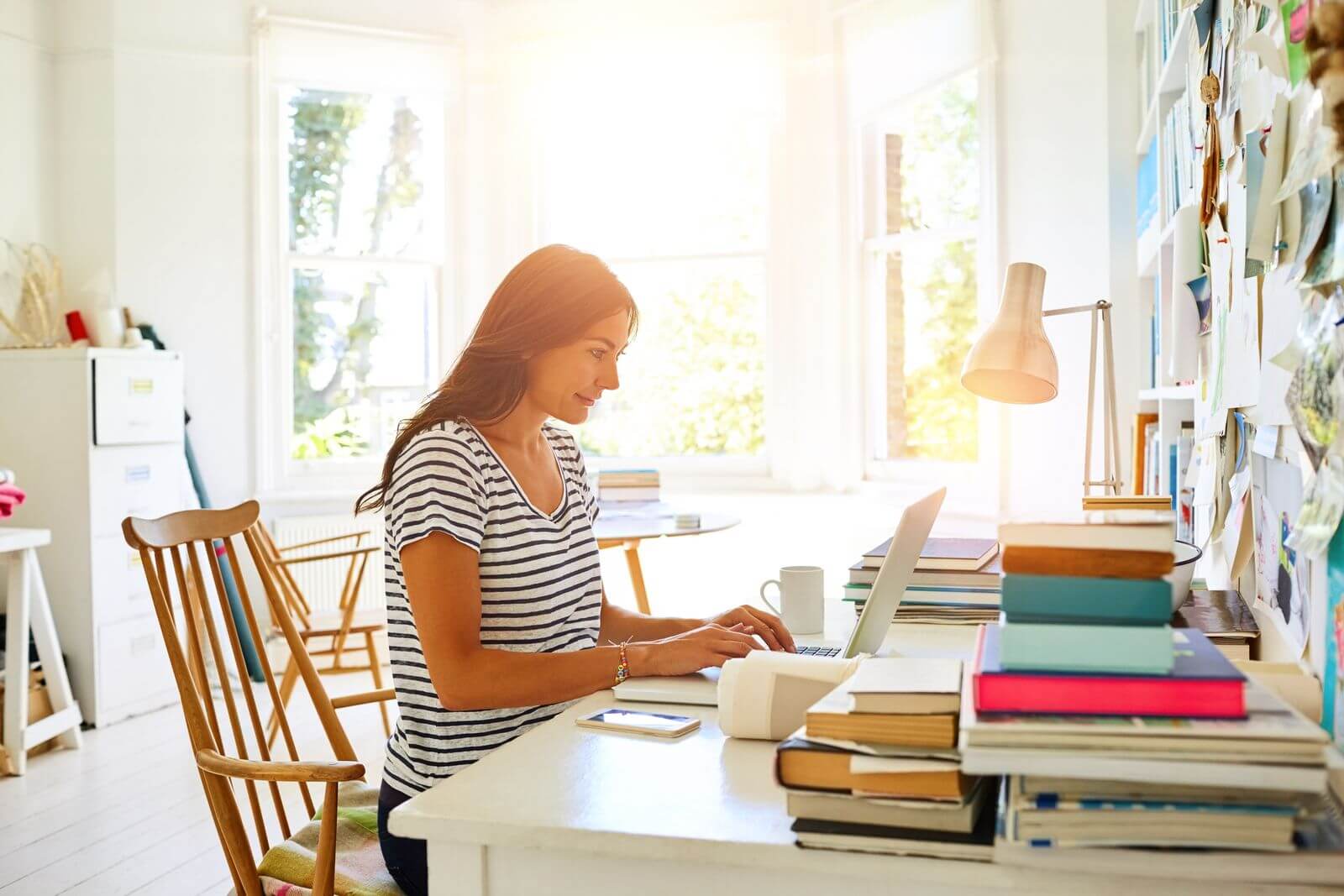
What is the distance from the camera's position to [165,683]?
461 centimetres

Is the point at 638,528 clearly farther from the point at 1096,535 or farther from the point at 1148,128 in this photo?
the point at 1096,535

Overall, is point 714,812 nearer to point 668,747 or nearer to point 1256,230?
point 668,747

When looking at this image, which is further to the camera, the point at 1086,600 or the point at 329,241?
the point at 329,241

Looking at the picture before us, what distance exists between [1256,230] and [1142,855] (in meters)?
0.66

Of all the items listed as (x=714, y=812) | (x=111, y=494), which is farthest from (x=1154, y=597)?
(x=111, y=494)

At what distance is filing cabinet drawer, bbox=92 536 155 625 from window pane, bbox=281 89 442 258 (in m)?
1.74

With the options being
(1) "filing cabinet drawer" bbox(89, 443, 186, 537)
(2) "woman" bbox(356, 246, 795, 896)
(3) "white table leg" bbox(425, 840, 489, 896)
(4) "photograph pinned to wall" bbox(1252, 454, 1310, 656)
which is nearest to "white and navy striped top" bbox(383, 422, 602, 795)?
(2) "woman" bbox(356, 246, 795, 896)

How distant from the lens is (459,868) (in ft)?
3.59

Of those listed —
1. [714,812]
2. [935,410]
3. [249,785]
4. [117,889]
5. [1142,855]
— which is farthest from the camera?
[935,410]

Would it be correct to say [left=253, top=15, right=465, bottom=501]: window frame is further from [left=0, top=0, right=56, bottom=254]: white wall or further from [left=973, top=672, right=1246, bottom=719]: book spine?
[left=973, top=672, right=1246, bottom=719]: book spine

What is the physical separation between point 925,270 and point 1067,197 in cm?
79

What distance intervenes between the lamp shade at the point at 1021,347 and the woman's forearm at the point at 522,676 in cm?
88

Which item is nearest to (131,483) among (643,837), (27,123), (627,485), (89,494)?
(89,494)

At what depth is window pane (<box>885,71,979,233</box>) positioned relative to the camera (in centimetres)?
450
